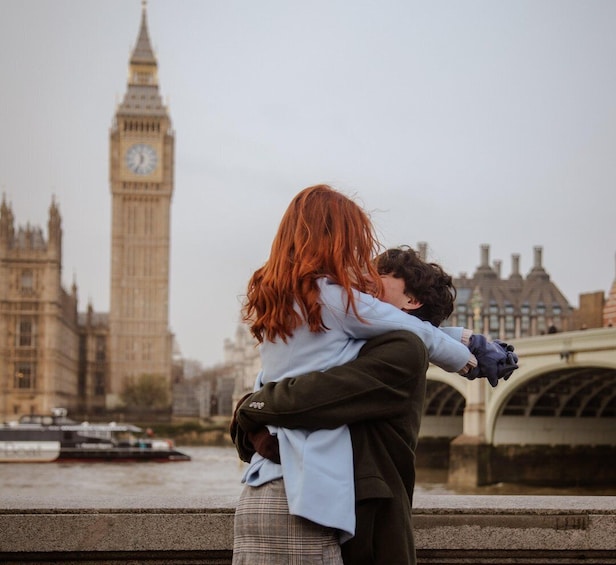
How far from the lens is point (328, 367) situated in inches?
81.3

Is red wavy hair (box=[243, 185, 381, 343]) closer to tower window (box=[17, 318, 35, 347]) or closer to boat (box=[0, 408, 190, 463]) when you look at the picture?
boat (box=[0, 408, 190, 463])

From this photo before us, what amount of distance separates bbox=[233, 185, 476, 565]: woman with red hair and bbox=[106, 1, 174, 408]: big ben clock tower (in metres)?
65.1

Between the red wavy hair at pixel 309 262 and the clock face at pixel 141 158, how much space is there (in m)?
67.8

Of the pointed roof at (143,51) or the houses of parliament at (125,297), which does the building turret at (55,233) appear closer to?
the houses of parliament at (125,297)

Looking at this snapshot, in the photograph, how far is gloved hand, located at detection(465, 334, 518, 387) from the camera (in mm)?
2223

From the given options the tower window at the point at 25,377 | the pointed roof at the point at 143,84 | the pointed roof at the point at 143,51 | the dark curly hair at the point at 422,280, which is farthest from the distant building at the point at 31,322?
the dark curly hair at the point at 422,280

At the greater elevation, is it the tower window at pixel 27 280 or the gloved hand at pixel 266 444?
the tower window at pixel 27 280

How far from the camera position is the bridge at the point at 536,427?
25375 millimetres

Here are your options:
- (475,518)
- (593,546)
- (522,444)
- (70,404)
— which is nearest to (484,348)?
(475,518)

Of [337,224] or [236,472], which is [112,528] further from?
[236,472]

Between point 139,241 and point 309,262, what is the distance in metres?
67.0

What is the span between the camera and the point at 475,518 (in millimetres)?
2850

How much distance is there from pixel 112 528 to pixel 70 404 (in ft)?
208

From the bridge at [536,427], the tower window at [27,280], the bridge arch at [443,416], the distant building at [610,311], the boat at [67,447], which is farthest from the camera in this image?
the tower window at [27,280]
